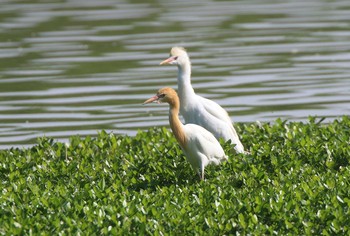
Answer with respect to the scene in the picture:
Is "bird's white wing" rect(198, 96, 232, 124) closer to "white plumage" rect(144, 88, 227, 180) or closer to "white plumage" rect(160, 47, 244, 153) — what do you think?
"white plumage" rect(160, 47, 244, 153)

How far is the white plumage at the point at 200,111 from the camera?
37.7ft

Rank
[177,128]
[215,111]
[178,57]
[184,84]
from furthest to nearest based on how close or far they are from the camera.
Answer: [178,57] < [184,84] < [215,111] < [177,128]

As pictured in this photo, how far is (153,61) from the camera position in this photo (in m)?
20.7

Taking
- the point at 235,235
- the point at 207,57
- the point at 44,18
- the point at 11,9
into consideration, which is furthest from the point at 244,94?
the point at 11,9

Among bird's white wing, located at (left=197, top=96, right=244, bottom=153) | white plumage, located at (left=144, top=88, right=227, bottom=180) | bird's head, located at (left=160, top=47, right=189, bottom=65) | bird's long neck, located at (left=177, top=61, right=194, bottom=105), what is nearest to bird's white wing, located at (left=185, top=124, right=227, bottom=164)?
white plumage, located at (left=144, top=88, right=227, bottom=180)

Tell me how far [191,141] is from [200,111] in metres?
1.28

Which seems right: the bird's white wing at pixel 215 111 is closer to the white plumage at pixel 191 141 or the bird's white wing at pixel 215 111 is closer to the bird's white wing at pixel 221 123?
the bird's white wing at pixel 221 123

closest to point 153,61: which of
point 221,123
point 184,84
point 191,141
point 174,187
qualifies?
point 184,84

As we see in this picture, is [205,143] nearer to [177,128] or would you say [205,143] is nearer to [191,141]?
[191,141]

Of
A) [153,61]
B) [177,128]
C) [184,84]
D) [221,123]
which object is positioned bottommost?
[153,61]

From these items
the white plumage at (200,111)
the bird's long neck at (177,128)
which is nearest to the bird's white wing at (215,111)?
the white plumage at (200,111)

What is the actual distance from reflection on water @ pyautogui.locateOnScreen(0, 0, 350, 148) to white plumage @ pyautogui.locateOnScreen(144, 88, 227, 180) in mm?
4368

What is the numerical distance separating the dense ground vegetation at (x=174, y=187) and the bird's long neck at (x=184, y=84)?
1.76 ft

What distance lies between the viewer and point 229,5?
29.3 m
